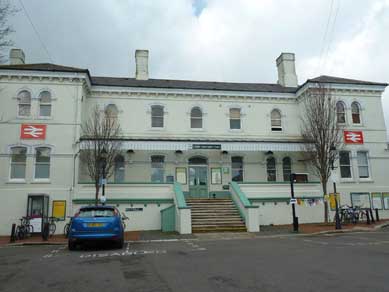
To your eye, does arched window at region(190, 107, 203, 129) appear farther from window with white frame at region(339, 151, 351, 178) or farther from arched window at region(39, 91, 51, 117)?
window with white frame at region(339, 151, 351, 178)

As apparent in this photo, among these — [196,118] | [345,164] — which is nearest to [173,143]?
[196,118]

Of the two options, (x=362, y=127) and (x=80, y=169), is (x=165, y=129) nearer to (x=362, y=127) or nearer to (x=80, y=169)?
(x=80, y=169)

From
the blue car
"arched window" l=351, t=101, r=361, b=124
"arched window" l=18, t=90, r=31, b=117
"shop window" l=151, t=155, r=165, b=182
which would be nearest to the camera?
the blue car

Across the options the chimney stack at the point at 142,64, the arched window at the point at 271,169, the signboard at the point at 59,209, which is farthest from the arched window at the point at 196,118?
the signboard at the point at 59,209

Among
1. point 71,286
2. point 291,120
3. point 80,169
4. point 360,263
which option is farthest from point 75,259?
point 291,120

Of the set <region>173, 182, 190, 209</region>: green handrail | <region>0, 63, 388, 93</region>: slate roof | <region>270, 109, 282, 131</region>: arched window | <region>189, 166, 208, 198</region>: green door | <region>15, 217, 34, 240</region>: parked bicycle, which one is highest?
<region>0, 63, 388, 93</region>: slate roof

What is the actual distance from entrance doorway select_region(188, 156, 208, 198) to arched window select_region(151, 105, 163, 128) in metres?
3.38

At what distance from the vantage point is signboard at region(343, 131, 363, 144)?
936 inches

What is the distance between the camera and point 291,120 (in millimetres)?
25328

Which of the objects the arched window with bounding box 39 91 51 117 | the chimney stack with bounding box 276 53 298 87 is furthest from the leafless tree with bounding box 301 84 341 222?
the arched window with bounding box 39 91 51 117

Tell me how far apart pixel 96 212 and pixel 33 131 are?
441 inches

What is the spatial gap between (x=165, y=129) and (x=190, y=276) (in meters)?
17.2

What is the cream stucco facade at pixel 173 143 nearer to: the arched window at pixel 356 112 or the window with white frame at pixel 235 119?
the window with white frame at pixel 235 119

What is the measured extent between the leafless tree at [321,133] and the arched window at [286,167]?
2.11 metres
